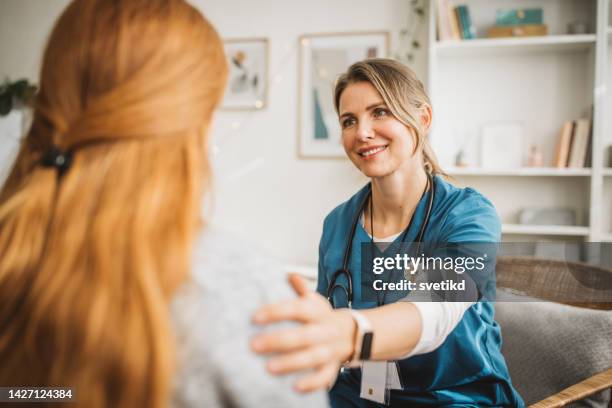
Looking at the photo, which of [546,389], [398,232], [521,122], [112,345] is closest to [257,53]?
[521,122]

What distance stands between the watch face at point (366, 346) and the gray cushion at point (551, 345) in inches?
29.8

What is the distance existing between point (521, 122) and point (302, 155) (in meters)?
1.36

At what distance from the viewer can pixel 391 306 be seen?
84cm

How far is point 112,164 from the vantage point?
20.2 inches

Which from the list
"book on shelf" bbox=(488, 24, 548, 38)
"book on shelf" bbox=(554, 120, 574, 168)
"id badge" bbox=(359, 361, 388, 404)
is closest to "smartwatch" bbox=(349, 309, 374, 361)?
"id badge" bbox=(359, 361, 388, 404)

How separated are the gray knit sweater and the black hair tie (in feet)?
0.60

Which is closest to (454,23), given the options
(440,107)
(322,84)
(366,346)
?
(440,107)

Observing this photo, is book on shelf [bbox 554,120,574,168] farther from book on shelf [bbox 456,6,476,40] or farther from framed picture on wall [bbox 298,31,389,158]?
framed picture on wall [bbox 298,31,389,158]

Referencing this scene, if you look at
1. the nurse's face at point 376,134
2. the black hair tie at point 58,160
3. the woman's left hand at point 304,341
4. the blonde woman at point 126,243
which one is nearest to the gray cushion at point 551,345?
the nurse's face at point 376,134

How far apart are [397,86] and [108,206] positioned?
101cm

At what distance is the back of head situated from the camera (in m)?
0.48

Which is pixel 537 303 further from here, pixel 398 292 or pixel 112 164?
pixel 112 164

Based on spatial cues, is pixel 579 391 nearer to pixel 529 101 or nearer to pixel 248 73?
pixel 529 101

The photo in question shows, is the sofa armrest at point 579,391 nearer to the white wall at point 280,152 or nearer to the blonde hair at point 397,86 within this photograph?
the blonde hair at point 397,86
